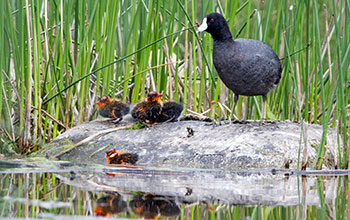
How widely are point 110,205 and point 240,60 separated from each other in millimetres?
2840

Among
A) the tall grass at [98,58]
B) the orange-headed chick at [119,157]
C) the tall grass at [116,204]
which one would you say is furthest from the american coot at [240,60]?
the tall grass at [116,204]

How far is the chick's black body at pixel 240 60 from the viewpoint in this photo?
5094 mm

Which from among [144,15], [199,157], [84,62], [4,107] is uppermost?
[144,15]

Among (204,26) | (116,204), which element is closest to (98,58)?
(204,26)

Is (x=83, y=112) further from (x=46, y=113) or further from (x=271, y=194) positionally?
(x=271, y=194)

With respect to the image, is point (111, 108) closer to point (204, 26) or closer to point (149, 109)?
point (149, 109)

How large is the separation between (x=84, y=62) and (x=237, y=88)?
4.66ft

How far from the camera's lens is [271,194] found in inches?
119

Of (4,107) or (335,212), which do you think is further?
(4,107)

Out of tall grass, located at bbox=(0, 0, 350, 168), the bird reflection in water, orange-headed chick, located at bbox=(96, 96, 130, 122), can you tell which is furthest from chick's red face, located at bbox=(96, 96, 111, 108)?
the bird reflection in water

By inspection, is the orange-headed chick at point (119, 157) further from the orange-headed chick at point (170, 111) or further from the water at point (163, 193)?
the orange-headed chick at point (170, 111)

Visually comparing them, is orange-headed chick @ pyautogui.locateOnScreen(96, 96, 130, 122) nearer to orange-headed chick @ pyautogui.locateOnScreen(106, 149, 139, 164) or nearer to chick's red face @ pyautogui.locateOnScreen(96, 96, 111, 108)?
chick's red face @ pyautogui.locateOnScreen(96, 96, 111, 108)

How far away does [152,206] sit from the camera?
2576mm


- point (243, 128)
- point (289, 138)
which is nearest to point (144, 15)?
point (243, 128)
